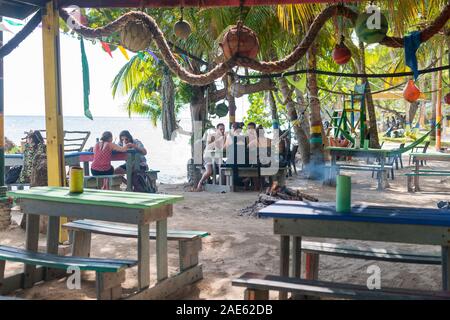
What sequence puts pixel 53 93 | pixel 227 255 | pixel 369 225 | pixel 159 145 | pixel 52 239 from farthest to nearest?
pixel 159 145 < pixel 53 93 < pixel 227 255 < pixel 52 239 < pixel 369 225

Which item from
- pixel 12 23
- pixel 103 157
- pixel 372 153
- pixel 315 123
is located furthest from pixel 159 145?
pixel 12 23

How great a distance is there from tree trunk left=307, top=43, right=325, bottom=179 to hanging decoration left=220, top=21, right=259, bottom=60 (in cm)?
595

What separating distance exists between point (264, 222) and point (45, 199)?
3312 millimetres

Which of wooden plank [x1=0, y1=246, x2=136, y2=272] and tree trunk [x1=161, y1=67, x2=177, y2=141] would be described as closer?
wooden plank [x1=0, y1=246, x2=136, y2=272]

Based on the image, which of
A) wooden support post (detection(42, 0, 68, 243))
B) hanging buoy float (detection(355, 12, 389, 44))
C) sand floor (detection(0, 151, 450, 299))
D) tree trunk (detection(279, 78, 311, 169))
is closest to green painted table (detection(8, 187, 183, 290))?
sand floor (detection(0, 151, 450, 299))

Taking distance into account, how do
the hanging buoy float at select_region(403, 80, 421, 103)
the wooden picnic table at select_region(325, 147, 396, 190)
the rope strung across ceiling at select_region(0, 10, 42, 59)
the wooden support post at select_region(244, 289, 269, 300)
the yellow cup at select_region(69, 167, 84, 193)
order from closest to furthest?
the wooden support post at select_region(244, 289, 269, 300)
the yellow cup at select_region(69, 167, 84, 193)
the rope strung across ceiling at select_region(0, 10, 42, 59)
the hanging buoy float at select_region(403, 80, 421, 103)
the wooden picnic table at select_region(325, 147, 396, 190)

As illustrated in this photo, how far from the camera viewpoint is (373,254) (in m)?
3.22

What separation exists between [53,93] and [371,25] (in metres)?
2.98

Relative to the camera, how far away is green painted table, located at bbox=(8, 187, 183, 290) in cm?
319

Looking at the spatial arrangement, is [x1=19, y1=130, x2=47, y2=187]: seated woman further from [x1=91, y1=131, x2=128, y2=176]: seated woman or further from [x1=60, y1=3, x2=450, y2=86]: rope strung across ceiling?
[x1=60, y1=3, x2=450, y2=86]: rope strung across ceiling

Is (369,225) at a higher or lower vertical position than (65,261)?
higher

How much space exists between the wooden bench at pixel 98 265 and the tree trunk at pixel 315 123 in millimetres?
7254

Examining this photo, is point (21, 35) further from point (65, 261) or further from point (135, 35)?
point (65, 261)
